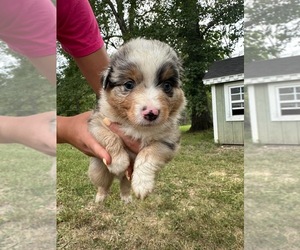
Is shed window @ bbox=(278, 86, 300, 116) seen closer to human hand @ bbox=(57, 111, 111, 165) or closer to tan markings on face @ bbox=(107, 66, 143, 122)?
tan markings on face @ bbox=(107, 66, 143, 122)

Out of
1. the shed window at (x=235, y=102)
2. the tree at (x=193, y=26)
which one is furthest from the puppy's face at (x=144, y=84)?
the shed window at (x=235, y=102)

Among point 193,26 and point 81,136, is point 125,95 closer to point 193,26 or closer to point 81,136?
point 81,136

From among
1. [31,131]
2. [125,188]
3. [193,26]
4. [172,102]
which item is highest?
[193,26]

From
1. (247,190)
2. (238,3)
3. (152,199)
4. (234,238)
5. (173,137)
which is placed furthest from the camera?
(238,3)

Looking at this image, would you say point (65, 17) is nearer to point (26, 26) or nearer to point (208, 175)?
point (26, 26)

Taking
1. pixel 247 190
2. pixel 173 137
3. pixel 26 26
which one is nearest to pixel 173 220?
pixel 173 137

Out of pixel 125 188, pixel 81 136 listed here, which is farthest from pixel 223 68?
pixel 81 136
